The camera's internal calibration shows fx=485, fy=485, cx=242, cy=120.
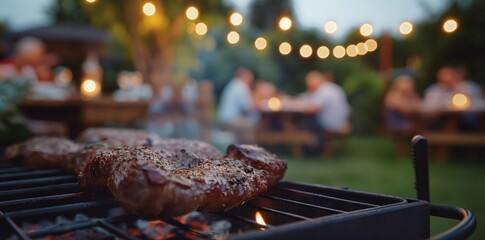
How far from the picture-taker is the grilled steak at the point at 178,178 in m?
1.55

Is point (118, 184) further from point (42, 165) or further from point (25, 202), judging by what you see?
point (42, 165)

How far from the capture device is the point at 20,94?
4.37m

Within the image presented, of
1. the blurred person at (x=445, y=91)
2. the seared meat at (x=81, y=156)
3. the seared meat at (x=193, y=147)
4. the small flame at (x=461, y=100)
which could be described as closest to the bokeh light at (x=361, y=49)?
the blurred person at (x=445, y=91)

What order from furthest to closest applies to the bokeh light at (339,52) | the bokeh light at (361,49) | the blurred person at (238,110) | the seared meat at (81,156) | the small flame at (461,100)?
the blurred person at (238,110) → the bokeh light at (361,49) → the small flame at (461,100) → the bokeh light at (339,52) → the seared meat at (81,156)

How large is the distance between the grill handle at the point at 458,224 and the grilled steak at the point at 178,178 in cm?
67

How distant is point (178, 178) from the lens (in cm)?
160

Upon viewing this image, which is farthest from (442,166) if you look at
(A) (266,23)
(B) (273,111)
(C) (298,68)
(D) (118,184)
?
(A) (266,23)

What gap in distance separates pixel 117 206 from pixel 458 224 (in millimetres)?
1279

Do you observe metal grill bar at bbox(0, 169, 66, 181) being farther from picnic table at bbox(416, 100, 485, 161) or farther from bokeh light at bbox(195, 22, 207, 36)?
picnic table at bbox(416, 100, 485, 161)

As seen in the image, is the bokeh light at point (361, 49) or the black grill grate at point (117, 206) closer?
the black grill grate at point (117, 206)

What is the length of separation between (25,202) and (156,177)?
2.15 feet

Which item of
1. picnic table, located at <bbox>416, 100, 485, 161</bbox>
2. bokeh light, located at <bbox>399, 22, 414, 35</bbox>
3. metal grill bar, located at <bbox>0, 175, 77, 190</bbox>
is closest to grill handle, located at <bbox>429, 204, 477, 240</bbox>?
metal grill bar, located at <bbox>0, 175, 77, 190</bbox>

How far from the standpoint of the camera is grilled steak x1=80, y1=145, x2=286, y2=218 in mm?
1547

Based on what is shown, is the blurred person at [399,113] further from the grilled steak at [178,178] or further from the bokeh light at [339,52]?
the grilled steak at [178,178]
